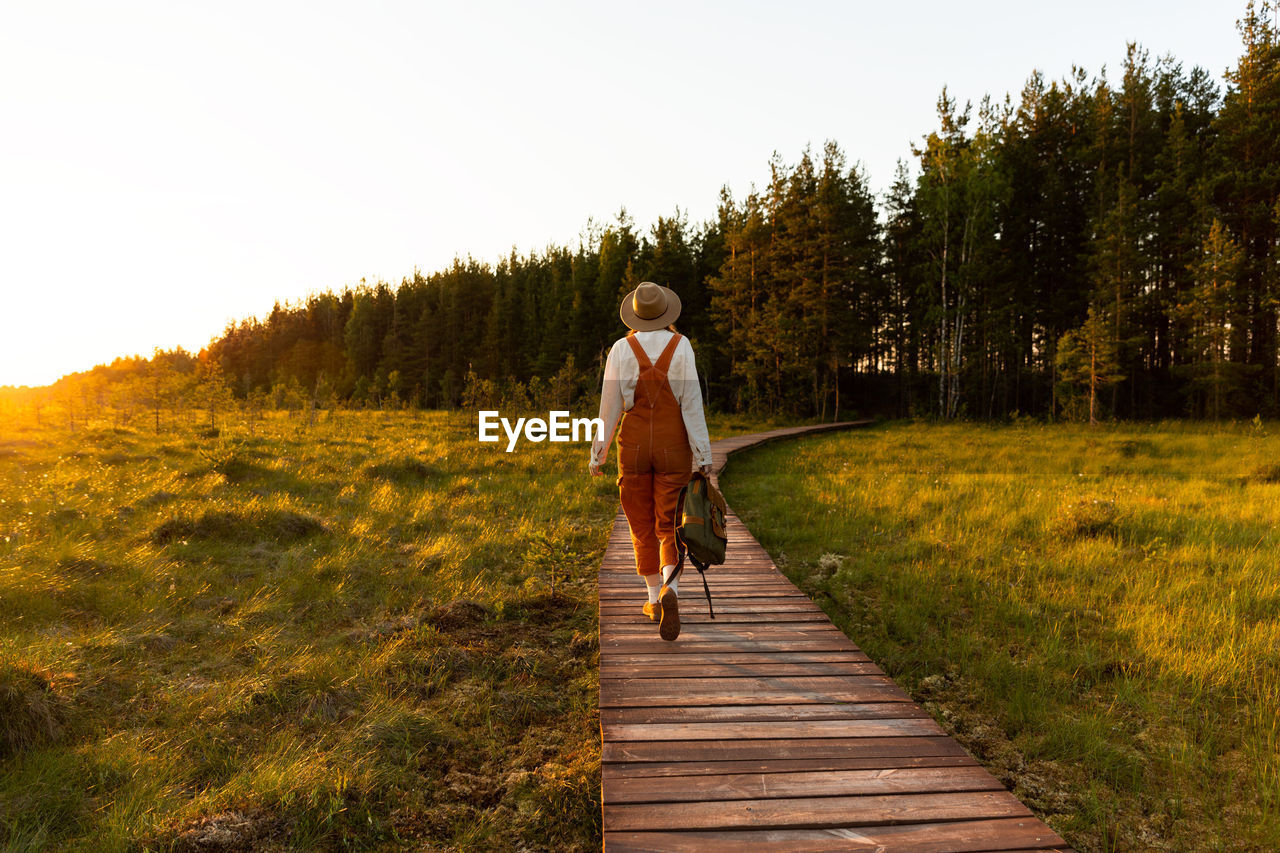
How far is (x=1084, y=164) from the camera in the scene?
3077 cm

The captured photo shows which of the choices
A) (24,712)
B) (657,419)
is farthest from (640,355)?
(24,712)

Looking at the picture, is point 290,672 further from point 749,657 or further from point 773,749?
point 773,749

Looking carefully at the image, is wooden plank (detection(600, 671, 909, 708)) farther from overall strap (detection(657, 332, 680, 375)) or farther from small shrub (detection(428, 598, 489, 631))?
small shrub (detection(428, 598, 489, 631))

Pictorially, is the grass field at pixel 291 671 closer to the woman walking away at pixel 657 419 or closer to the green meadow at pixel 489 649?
the green meadow at pixel 489 649

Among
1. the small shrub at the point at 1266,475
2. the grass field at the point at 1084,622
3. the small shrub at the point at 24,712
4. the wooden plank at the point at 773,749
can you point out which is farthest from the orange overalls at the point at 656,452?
the small shrub at the point at 1266,475

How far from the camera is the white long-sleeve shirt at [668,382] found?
13.4 ft

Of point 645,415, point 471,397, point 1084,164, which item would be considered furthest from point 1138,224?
point 645,415

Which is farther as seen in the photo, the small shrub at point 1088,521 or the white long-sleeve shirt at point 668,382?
the small shrub at point 1088,521

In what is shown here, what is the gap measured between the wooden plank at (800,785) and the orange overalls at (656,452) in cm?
183

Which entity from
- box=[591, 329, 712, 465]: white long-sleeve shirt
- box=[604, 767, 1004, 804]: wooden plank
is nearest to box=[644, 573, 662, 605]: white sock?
box=[591, 329, 712, 465]: white long-sleeve shirt

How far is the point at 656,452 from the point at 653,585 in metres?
1.11

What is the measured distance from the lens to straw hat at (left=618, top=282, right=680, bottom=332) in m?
4.17

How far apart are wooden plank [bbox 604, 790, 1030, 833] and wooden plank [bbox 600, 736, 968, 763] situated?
316 mm

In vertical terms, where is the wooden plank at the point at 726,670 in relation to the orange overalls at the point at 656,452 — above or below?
below
